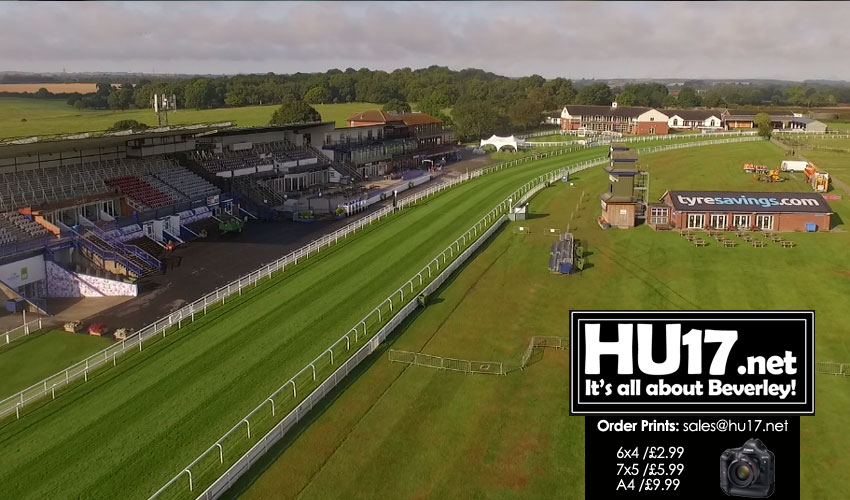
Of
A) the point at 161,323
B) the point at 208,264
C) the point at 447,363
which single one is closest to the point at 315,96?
the point at 208,264

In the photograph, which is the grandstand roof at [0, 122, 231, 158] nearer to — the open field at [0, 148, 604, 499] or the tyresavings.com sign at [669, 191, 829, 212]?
the open field at [0, 148, 604, 499]

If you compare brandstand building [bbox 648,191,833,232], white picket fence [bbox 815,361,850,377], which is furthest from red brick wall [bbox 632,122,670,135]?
white picket fence [bbox 815,361,850,377]

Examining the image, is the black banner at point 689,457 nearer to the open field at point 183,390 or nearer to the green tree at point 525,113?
the open field at point 183,390

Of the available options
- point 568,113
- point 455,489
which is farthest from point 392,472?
point 568,113

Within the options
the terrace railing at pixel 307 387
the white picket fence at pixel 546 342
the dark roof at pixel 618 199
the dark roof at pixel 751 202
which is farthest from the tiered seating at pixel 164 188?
the dark roof at pixel 751 202

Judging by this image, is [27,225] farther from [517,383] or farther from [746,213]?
[746,213]

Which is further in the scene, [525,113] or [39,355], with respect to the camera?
[525,113]
